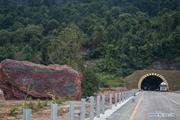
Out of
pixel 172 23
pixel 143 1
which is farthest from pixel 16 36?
pixel 143 1

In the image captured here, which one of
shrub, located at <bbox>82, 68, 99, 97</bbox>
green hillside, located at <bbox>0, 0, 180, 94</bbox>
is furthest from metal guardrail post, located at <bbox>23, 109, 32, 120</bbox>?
green hillside, located at <bbox>0, 0, 180, 94</bbox>

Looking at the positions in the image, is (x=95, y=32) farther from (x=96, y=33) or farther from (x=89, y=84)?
(x=89, y=84)

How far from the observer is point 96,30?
465 feet

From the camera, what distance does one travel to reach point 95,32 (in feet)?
461

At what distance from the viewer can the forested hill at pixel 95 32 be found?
114 metres

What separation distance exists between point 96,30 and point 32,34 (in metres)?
20.5

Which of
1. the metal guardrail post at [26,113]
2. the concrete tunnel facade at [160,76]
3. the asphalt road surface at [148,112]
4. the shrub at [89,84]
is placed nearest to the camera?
the metal guardrail post at [26,113]

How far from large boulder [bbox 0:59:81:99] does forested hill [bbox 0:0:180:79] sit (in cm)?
3922

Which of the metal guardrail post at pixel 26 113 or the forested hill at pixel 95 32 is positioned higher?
the metal guardrail post at pixel 26 113

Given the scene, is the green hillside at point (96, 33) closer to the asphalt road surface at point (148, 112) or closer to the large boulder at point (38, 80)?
the large boulder at point (38, 80)

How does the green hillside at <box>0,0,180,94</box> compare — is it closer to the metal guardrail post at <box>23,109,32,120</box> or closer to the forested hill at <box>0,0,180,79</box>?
the forested hill at <box>0,0,180,79</box>

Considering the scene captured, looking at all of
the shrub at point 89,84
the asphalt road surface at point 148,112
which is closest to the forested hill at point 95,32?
the shrub at point 89,84

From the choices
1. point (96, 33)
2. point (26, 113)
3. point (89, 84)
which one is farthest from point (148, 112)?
point (96, 33)

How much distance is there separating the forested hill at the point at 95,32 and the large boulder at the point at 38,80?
3922cm
